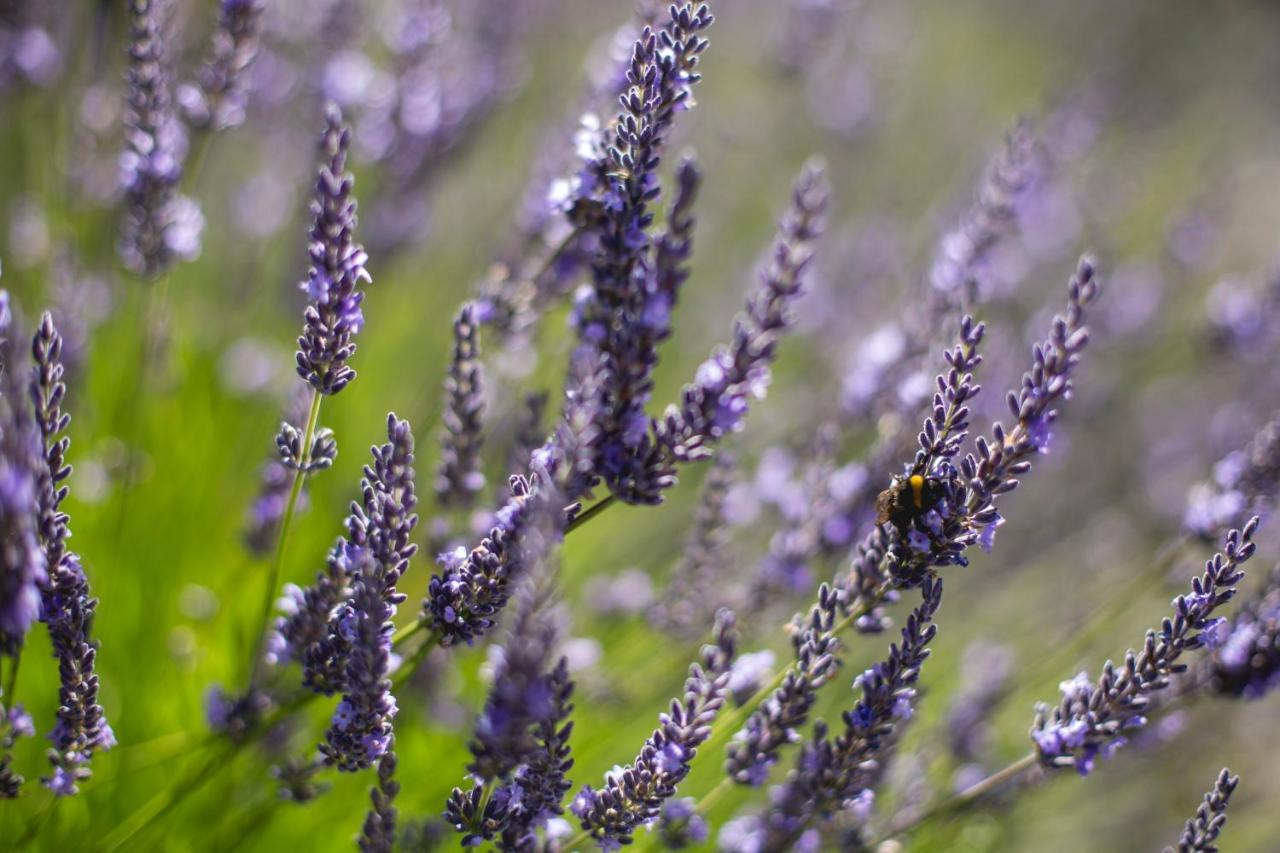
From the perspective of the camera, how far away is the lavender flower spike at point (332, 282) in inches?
57.6

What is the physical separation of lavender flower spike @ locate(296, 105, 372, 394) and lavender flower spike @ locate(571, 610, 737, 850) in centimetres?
74

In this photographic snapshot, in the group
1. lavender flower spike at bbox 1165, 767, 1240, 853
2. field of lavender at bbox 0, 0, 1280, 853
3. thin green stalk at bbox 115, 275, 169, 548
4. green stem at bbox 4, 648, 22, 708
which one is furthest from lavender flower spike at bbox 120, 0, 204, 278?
lavender flower spike at bbox 1165, 767, 1240, 853

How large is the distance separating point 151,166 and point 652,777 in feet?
5.25

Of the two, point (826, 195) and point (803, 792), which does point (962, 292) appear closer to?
point (826, 195)

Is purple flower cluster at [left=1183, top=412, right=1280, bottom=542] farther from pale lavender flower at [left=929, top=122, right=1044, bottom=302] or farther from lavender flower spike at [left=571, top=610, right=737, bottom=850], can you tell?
lavender flower spike at [left=571, top=610, right=737, bottom=850]

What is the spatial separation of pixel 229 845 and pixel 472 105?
2.25 meters

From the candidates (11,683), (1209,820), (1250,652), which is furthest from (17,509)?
(1250,652)

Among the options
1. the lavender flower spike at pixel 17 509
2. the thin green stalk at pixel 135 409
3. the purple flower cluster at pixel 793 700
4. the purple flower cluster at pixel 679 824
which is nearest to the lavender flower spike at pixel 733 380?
the purple flower cluster at pixel 793 700

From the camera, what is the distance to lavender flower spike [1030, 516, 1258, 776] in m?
1.53

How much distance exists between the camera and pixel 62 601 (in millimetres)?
1418

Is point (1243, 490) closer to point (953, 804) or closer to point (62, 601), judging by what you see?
point (953, 804)

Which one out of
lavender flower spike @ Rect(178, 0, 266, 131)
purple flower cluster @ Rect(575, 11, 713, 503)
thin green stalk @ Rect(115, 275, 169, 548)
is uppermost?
lavender flower spike @ Rect(178, 0, 266, 131)

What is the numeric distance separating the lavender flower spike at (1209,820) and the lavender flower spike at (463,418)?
135 centimetres

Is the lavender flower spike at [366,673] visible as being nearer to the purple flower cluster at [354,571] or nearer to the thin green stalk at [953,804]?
the purple flower cluster at [354,571]
